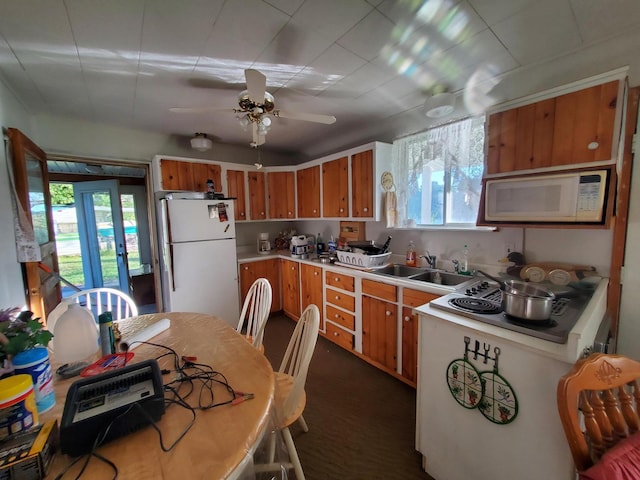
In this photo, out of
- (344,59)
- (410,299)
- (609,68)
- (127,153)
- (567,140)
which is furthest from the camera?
(127,153)

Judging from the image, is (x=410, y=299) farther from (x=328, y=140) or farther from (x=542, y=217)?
(x=328, y=140)

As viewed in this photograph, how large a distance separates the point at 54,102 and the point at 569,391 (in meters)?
3.91

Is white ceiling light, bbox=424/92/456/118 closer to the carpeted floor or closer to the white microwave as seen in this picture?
the white microwave

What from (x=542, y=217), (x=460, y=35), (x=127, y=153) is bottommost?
(x=542, y=217)

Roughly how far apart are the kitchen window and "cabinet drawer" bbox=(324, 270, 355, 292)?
31.4 inches

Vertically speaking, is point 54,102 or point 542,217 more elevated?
point 54,102

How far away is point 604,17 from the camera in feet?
4.50

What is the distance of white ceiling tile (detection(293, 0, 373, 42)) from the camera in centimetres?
123

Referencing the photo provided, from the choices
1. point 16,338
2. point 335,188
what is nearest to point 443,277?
point 335,188

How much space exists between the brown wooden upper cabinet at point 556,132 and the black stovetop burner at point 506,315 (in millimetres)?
766

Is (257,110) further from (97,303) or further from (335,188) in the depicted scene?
(97,303)

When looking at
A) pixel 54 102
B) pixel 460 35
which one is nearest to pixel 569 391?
pixel 460 35

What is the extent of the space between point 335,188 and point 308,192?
0.54 m

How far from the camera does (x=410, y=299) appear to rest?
206 centimetres
